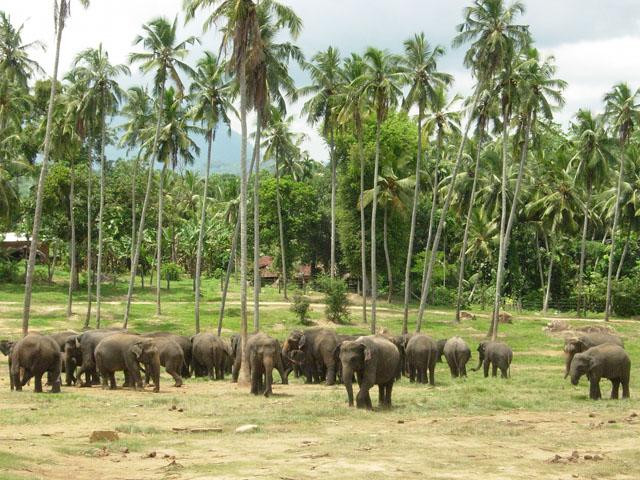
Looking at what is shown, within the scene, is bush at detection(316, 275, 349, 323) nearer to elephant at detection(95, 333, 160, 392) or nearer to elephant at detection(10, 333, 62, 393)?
elephant at detection(95, 333, 160, 392)

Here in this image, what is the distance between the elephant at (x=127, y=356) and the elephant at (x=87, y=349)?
1029 millimetres

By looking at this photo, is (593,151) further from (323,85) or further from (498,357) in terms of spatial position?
(498,357)

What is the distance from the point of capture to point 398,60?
161 feet

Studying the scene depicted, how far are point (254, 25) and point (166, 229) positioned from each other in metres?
56.1

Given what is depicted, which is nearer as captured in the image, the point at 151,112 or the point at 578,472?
the point at 578,472

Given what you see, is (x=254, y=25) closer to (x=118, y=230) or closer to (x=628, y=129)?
(x=628, y=129)

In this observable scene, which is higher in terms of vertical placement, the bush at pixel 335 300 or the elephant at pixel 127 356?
the bush at pixel 335 300

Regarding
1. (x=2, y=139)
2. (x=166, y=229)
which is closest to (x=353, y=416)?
(x=2, y=139)

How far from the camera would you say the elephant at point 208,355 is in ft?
105

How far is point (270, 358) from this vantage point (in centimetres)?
2470

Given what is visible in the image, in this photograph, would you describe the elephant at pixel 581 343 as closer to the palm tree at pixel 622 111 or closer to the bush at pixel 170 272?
the palm tree at pixel 622 111

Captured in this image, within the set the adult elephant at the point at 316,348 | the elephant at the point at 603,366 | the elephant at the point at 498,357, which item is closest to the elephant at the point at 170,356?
the adult elephant at the point at 316,348

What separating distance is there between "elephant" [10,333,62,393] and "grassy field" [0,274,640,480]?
0.53 meters

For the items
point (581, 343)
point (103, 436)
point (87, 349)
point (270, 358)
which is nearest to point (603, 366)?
point (581, 343)
